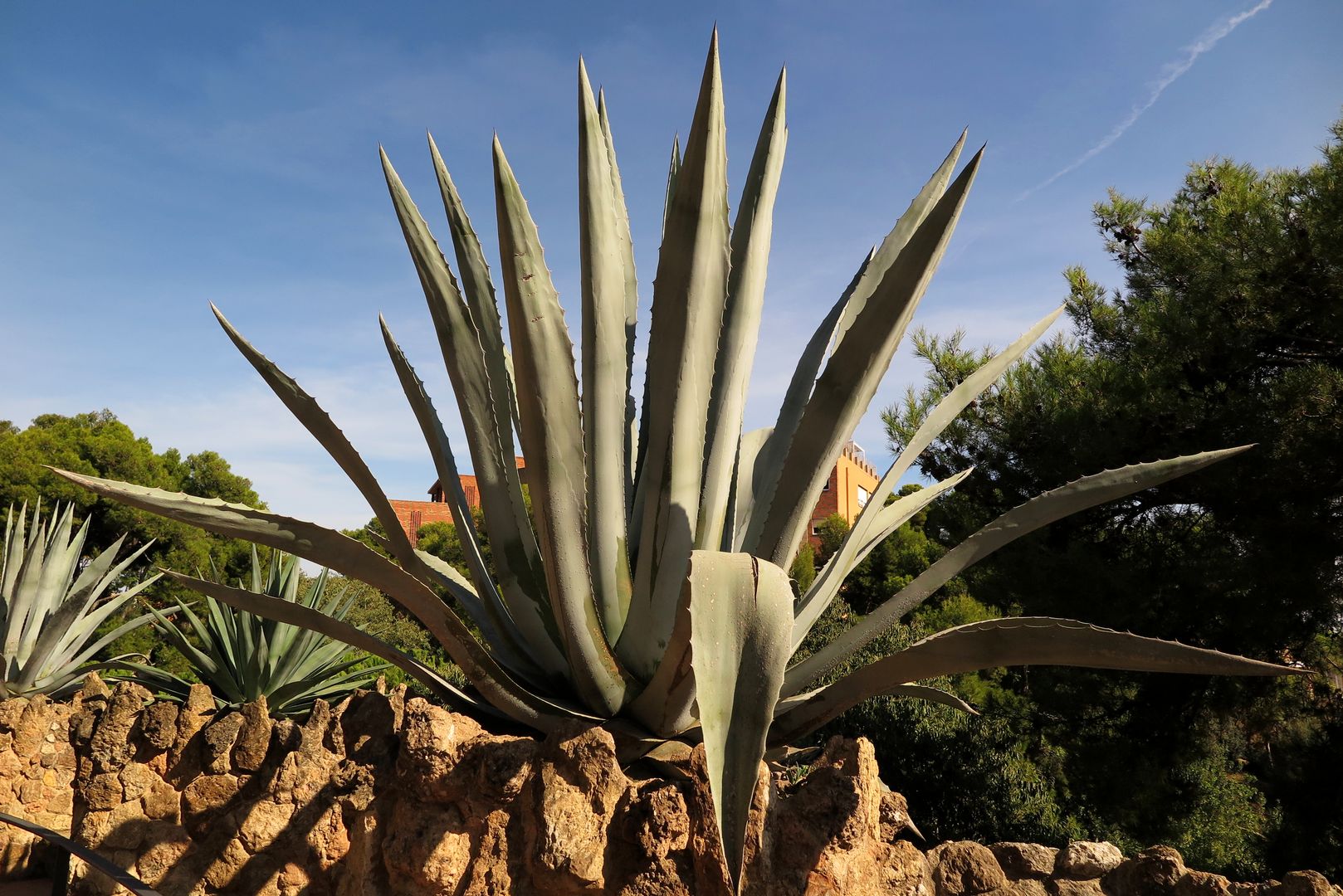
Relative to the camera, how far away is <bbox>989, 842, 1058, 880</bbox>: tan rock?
6.01ft

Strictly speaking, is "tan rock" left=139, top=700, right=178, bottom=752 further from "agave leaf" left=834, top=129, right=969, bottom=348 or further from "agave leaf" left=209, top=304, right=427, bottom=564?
"agave leaf" left=834, top=129, right=969, bottom=348

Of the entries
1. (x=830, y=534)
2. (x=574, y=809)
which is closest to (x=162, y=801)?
(x=574, y=809)

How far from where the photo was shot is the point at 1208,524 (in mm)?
5227

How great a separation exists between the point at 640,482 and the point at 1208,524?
4760 mm

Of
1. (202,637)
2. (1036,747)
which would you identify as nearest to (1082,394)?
(1036,747)

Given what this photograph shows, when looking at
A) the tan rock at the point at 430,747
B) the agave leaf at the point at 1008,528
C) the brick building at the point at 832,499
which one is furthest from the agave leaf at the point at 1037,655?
the brick building at the point at 832,499

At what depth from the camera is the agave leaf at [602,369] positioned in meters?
1.60

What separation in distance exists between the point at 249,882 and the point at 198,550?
15.5m

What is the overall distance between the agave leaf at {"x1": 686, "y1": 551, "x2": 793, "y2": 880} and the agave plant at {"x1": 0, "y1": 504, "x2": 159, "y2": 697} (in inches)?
226

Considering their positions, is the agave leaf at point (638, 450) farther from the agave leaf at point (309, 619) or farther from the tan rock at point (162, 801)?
the tan rock at point (162, 801)

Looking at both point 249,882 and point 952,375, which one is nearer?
point 249,882

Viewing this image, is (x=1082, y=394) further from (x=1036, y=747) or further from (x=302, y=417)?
(x=302, y=417)

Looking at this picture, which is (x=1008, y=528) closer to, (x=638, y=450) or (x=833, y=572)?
(x=833, y=572)

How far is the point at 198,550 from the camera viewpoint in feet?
51.1
